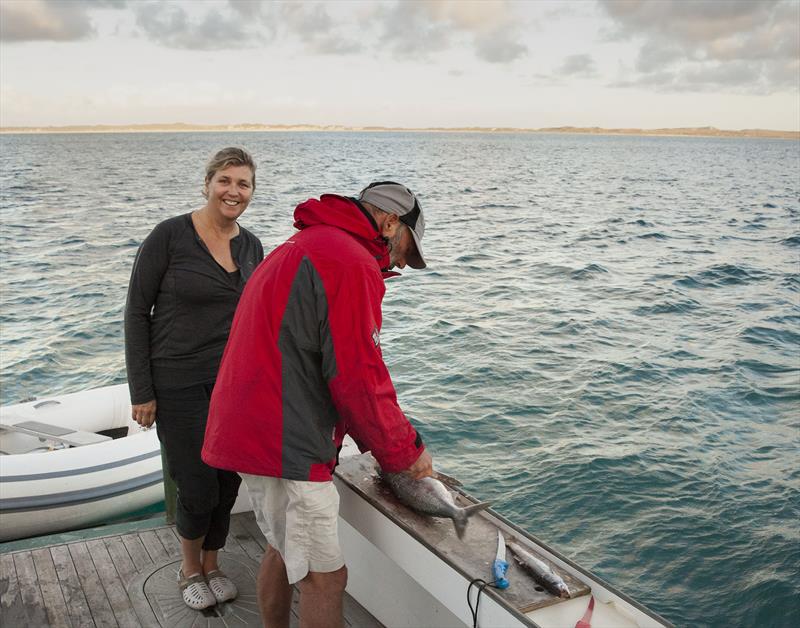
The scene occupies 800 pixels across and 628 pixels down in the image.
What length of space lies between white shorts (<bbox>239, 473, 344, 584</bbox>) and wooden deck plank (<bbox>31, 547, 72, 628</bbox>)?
1.38 m

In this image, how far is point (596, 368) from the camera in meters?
10.4

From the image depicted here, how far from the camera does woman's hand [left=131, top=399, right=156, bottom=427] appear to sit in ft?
9.68

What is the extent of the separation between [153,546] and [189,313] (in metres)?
1.44

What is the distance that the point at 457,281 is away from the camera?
1630cm

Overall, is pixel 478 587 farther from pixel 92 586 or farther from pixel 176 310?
pixel 92 586

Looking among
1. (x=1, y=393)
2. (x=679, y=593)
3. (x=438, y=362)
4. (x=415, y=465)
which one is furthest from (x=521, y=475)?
(x=1, y=393)

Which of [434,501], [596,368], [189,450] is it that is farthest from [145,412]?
[596,368]

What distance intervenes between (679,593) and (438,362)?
18.4ft

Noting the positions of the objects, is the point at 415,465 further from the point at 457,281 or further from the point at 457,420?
the point at 457,281

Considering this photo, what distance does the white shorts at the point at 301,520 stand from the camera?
227cm

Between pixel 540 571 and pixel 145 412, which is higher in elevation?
pixel 145 412

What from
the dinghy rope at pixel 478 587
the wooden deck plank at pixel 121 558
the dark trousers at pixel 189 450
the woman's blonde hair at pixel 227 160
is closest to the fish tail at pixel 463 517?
the dinghy rope at pixel 478 587

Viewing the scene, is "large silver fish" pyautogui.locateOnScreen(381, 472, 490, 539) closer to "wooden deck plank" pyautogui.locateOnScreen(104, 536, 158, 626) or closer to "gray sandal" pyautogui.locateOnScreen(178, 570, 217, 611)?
"gray sandal" pyautogui.locateOnScreen(178, 570, 217, 611)

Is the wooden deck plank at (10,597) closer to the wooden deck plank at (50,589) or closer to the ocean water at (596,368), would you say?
the wooden deck plank at (50,589)
